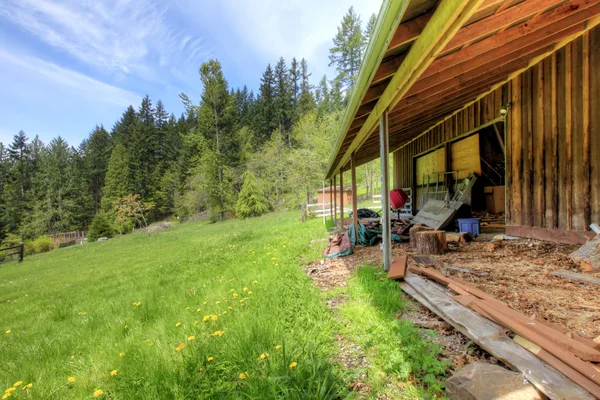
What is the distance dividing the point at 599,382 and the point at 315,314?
1.86 metres

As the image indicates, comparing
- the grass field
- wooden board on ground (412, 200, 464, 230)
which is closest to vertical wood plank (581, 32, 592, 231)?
wooden board on ground (412, 200, 464, 230)

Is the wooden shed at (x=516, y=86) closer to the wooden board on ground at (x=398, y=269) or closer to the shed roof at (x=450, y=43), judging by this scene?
the shed roof at (x=450, y=43)

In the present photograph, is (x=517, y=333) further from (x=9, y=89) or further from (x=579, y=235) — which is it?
(x=9, y=89)

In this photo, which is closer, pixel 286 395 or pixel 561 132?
pixel 286 395

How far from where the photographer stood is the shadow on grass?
61.5 inches

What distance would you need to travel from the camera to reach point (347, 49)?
92.7ft

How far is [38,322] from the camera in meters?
4.29

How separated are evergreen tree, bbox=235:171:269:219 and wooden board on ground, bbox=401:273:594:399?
2164 centimetres

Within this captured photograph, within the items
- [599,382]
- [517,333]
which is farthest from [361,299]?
[599,382]

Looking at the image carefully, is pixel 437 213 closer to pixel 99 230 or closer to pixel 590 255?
pixel 590 255

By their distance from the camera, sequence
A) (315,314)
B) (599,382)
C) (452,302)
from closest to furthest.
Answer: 1. (599,382)
2. (452,302)
3. (315,314)

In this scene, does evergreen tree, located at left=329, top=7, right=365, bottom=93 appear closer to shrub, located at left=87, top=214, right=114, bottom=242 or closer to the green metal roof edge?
shrub, located at left=87, top=214, right=114, bottom=242

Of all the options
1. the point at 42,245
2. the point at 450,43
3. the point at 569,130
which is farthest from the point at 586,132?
the point at 42,245

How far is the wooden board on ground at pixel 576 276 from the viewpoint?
2555mm
